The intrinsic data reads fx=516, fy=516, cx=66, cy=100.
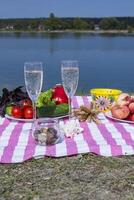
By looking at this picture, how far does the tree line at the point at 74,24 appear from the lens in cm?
3384

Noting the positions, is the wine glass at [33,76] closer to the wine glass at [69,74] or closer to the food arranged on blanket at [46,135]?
the food arranged on blanket at [46,135]

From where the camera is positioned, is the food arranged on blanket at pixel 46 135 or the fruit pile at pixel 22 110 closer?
the food arranged on blanket at pixel 46 135

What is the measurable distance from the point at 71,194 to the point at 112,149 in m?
0.56

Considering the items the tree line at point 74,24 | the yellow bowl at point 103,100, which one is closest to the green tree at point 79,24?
the tree line at point 74,24

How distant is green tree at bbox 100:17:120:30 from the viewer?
35812 millimetres

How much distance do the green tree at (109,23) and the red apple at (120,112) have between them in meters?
32.6

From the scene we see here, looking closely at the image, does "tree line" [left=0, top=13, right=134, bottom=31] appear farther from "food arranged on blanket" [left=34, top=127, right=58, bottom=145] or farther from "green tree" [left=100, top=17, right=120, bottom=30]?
"food arranged on blanket" [left=34, top=127, right=58, bottom=145]

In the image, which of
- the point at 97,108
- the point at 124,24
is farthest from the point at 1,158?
the point at 124,24

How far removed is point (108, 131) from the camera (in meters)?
3.38

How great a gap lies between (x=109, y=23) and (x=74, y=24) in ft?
10.4

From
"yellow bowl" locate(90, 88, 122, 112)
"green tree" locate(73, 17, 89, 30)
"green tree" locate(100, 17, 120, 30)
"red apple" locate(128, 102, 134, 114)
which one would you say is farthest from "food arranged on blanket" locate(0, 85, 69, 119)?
"green tree" locate(73, 17, 89, 30)

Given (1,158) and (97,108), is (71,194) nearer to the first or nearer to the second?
(1,158)

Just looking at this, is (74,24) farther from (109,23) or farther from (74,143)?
(74,143)

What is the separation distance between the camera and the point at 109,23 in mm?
35938
